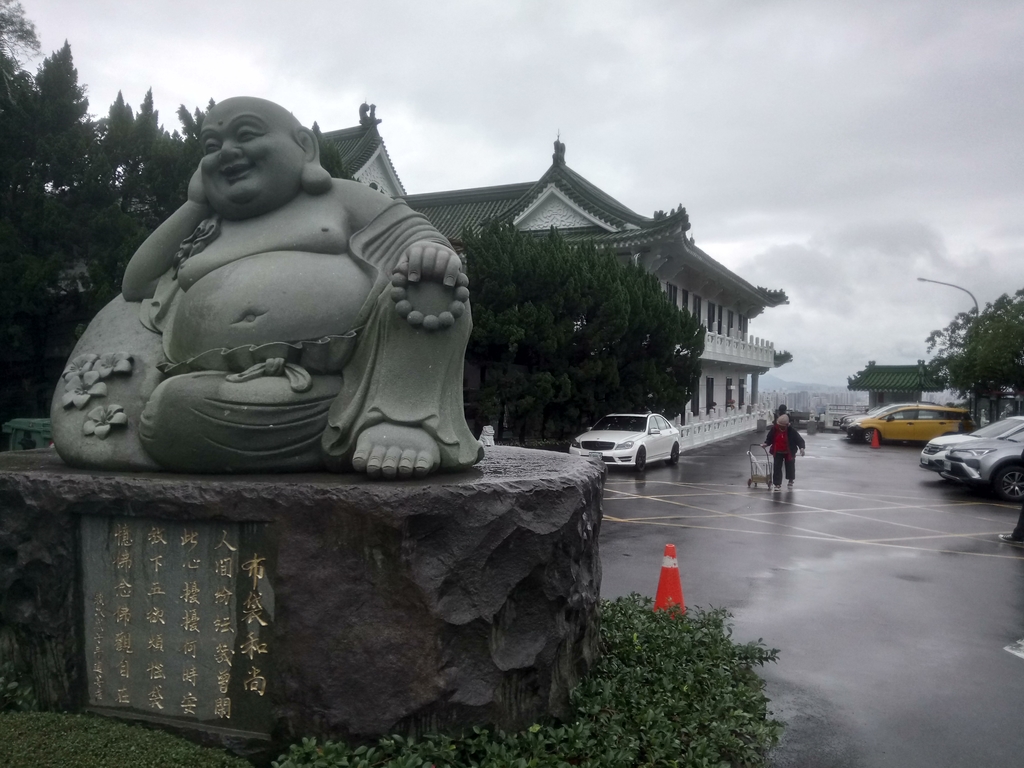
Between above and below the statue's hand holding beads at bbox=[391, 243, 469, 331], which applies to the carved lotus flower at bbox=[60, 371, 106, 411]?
below

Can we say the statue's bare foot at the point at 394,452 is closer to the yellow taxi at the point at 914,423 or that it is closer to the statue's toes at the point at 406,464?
the statue's toes at the point at 406,464

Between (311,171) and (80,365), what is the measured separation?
127cm

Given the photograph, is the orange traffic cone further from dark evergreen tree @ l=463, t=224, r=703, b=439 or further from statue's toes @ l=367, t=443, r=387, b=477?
dark evergreen tree @ l=463, t=224, r=703, b=439

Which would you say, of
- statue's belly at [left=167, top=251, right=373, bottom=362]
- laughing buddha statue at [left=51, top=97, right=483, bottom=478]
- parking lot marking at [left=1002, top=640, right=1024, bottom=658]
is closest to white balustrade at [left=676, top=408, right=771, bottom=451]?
parking lot marking at [left=1002, top=640, right=1024, bottom=658]

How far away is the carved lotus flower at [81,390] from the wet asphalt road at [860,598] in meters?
3.22

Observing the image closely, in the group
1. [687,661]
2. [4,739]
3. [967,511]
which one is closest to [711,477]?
[967,511]

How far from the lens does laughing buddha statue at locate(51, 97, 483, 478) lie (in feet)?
9.78

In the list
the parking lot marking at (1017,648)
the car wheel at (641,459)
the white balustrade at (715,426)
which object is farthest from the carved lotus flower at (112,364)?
the white balustrade at (715,426)

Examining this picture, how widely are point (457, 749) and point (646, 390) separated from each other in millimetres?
12930

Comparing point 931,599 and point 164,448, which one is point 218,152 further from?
point 931,599

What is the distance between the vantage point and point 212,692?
2.86 m

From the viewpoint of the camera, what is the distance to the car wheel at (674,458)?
1560 centimetres

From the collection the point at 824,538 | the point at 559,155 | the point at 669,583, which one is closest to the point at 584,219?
the point at 559,155

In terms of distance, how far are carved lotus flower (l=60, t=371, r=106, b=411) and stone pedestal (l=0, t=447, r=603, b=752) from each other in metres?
0.35
